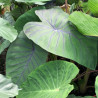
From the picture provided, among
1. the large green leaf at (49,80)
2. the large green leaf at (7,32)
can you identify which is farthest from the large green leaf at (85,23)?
the large green leaf at (7,32)

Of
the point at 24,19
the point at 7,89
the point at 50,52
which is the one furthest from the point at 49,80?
the point at 24,19

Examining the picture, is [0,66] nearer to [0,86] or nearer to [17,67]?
[17,67]

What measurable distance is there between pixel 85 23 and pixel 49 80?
1.12 ft

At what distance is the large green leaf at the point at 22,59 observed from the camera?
3.48 feet

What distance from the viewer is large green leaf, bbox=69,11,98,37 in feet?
3.17

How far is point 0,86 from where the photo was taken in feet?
2.47

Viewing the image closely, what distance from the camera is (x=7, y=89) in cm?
74

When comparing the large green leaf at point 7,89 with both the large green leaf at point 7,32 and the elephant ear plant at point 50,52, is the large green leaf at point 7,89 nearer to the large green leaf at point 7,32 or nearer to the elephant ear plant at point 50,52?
the elephant ear plant at point 50,52

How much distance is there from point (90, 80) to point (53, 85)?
0.68m

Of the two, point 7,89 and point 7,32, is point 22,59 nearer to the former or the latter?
point 7,32

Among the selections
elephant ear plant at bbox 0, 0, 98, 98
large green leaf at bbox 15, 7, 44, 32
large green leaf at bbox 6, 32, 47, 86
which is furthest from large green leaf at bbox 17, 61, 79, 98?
large green leaf at bbox 15, 7, 44, 32

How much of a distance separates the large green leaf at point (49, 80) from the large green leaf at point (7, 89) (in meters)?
0.15

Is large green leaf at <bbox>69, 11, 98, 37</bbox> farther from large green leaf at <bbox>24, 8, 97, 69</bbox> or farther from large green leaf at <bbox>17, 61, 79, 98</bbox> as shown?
large green leaf at <bbox>17, 61, 79, 98</bbox>

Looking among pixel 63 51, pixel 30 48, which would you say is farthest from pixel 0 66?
pixel 63 51
